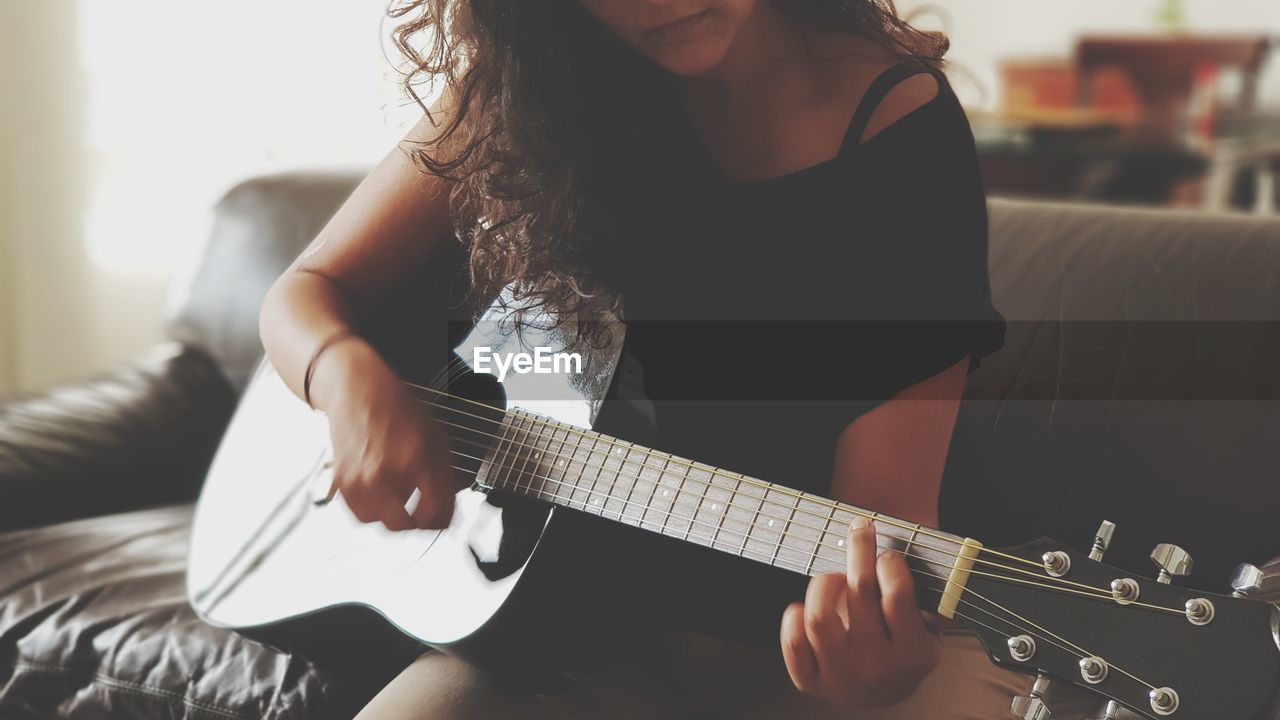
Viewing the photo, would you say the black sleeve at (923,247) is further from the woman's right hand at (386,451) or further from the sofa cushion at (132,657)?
the sofa cushion at (132,657)

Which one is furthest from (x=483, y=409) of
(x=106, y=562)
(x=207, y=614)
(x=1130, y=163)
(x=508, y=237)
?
(x=1130, y=163)

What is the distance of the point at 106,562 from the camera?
127cm

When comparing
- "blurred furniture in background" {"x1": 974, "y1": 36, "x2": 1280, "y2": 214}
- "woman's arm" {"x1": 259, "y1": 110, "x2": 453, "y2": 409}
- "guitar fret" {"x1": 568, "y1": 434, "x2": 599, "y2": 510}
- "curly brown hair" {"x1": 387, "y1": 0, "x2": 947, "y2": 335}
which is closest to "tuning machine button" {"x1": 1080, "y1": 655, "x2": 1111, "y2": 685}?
"guitar fret" {"x1": 568, "y1": 434, "x2": 599, "y2": 510}

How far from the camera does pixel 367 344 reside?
3.07 ft

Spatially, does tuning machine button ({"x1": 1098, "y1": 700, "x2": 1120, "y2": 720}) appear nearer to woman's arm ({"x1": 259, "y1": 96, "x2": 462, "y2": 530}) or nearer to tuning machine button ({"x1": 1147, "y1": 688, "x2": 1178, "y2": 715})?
tuning machine button ({"x1": 1147, "y1": 688, "x2": 1178, "y2": 715})

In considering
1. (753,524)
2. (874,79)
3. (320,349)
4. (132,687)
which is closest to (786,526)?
(753,524)

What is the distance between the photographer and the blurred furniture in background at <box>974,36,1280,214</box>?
2.93 m

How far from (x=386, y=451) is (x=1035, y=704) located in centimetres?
51

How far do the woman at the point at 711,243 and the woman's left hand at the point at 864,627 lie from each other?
4.2 inches

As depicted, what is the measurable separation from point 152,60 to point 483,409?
2046mm

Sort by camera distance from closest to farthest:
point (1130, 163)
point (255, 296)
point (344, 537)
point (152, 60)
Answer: point (344, 537), point (255, 296), point (152, 60), point (1130, 163)

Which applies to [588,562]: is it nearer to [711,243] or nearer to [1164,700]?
[711,243]

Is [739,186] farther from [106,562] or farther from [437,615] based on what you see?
[106,562]

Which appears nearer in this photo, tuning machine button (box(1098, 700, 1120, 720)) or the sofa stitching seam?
tuning machine button (box(1098, 700, 1120, 720))
